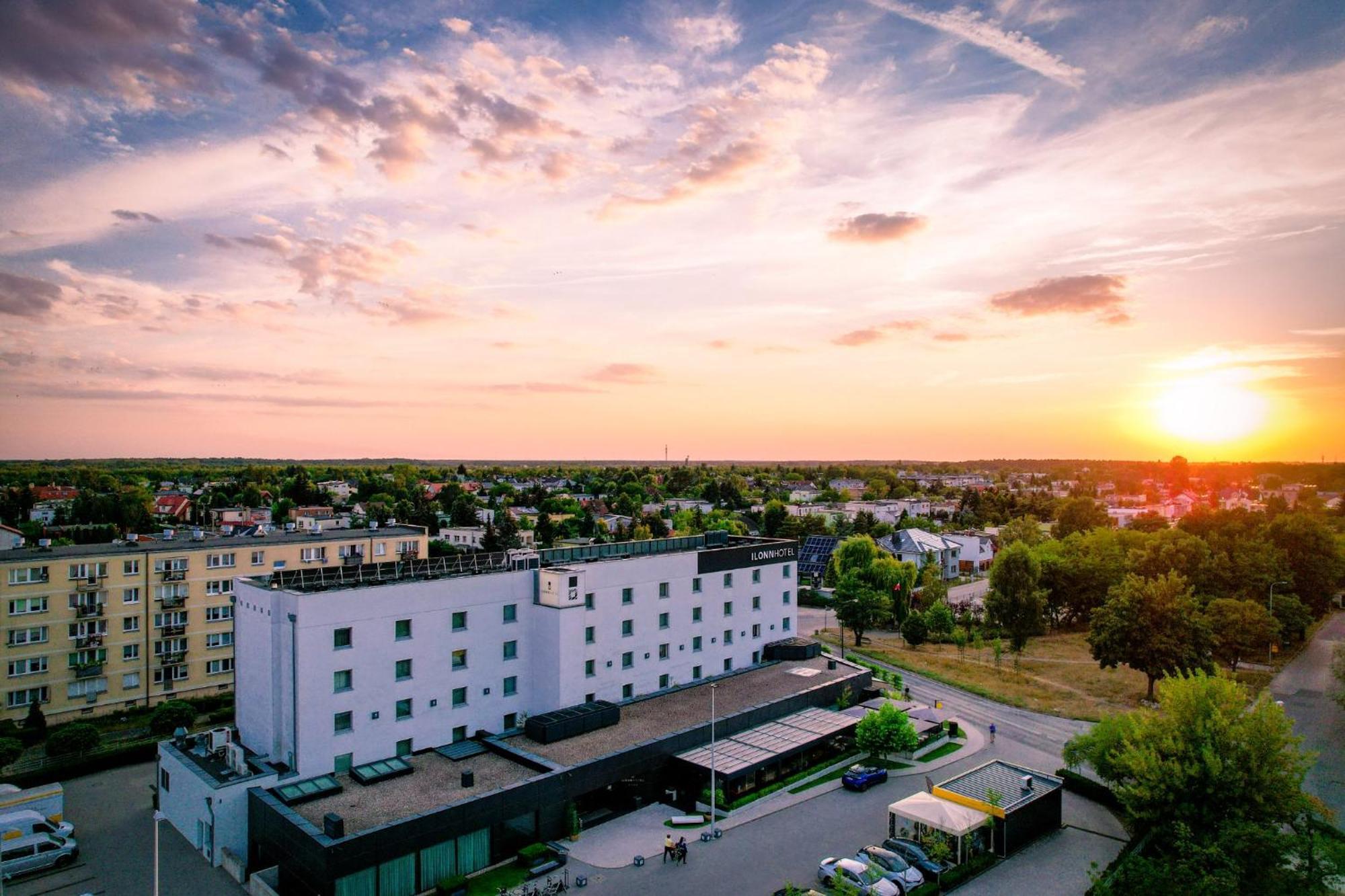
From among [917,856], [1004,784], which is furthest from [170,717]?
[1004,784]

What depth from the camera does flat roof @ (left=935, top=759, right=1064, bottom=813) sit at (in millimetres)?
37031

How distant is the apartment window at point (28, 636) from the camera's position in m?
51.1

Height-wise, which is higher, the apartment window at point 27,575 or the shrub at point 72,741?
the apartment window at point 27,575

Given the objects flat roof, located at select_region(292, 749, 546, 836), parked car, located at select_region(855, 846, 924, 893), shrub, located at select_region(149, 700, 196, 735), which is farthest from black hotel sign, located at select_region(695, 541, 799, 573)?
shrub, located at select_region(149, 700, 196, 735)

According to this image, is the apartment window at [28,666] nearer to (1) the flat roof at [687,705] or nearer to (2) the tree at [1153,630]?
(1) the flat roof at [687,705]

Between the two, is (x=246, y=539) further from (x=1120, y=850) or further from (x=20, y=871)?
(x=1120, y=850)

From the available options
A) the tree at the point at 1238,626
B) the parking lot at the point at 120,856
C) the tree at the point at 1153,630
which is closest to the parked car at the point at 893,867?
the parking lot at the point at 120,856

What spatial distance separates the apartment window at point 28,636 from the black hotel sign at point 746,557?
144 ft

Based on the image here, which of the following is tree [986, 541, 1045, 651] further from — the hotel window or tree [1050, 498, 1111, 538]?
the hotel window

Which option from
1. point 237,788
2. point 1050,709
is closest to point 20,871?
point 237,788

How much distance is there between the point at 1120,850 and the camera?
3597 centimetres

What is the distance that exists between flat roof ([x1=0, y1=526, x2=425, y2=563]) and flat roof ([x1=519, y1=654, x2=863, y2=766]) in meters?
33.0

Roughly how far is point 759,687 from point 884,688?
12.4m

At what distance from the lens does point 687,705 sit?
157 feet
